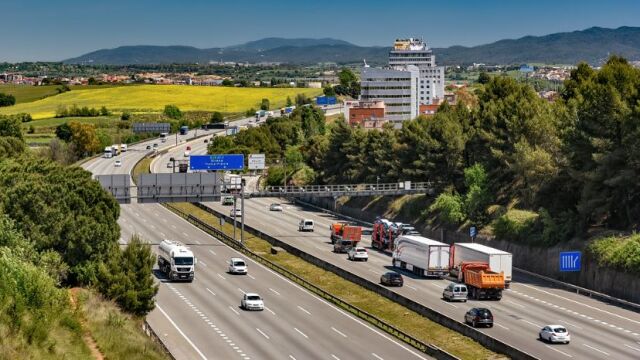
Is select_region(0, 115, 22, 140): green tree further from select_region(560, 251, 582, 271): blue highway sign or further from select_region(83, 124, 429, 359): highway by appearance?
select_region(560, 251, 582, 271): blue highway sign

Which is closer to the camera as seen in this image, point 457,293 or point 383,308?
point 383,308

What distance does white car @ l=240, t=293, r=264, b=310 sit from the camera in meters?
76.1

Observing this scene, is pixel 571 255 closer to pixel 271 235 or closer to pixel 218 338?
pixel 218 338

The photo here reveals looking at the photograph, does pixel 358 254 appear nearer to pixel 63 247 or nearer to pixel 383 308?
pixel 383 308

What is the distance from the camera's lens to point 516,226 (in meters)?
104

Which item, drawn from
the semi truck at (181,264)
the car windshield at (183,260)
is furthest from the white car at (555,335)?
the car windshield at (183,260)

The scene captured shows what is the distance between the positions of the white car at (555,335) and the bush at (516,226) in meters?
35.5

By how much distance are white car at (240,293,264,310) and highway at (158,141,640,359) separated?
462 inches

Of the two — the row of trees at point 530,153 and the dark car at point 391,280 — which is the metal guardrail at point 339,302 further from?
the row of trees at point 530,153

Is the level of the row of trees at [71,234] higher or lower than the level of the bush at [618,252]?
higher

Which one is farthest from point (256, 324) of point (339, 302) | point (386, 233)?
point (386, 233)

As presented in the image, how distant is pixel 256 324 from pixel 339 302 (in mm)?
9309

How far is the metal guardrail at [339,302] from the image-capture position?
61.2 metres

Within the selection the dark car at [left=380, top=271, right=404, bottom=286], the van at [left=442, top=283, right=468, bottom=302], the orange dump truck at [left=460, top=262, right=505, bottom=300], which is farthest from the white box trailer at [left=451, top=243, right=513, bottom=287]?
the dark car at [left=380, top=271, right=404, bottom=286]
